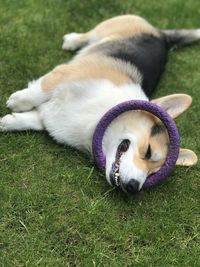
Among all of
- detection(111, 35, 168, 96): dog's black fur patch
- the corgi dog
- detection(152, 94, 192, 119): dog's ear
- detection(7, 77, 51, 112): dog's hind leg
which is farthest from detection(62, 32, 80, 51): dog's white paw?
detection(152, 94, 192, 119): dog's ear

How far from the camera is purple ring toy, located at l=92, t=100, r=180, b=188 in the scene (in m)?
3.56

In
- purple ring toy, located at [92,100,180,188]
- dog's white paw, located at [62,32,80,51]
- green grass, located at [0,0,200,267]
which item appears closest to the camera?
green grass, located at [0,0,200,267]

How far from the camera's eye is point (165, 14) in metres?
6.15

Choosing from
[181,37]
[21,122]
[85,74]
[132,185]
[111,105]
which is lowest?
[181,37]

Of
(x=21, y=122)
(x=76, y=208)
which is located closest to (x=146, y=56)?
(x=21, y=122)

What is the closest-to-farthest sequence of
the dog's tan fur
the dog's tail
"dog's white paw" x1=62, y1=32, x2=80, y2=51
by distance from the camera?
the dog's tan fur → "dog's white paw" x1=62, y1=32, x2=80, y2=51 → the dog's tail

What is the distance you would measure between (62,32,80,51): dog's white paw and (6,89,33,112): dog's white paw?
3.86 feet

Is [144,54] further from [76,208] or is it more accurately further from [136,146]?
[76,208]

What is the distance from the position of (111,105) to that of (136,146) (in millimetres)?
442

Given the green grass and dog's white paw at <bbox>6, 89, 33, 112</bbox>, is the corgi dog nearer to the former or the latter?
dog's white paw at <bbox>6, 89, 33, 112</bbox>

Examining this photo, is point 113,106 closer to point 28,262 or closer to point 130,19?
point 28,262

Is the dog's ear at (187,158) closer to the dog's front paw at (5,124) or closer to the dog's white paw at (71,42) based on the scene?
the dog's front paw at (5,124)

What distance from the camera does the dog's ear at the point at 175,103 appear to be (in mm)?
3682

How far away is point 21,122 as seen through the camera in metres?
3.95
